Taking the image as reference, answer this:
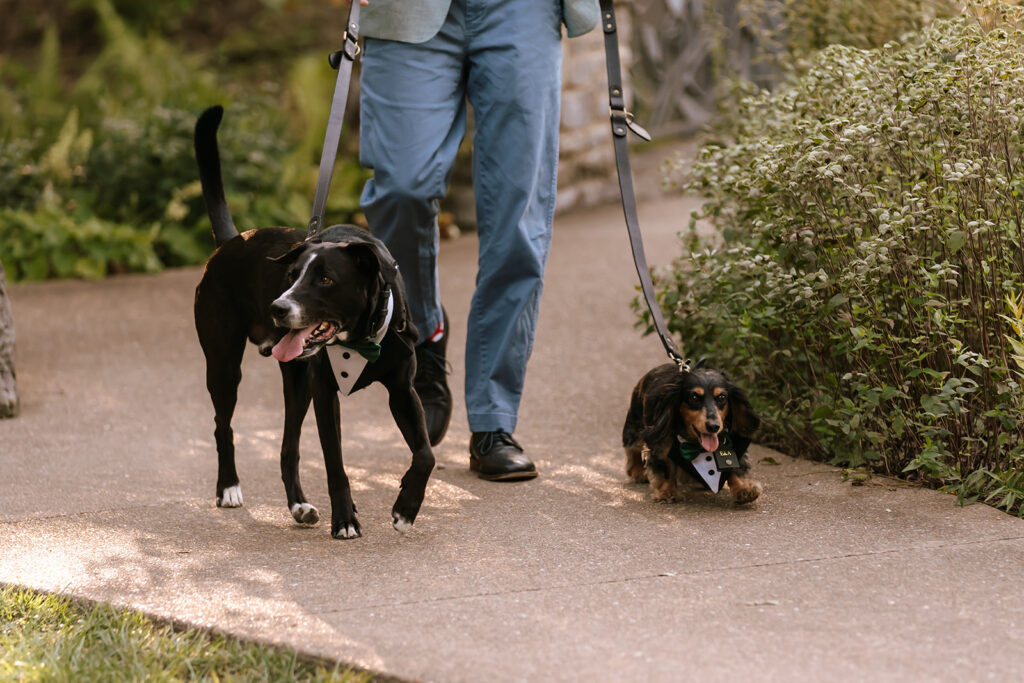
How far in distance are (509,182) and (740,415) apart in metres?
1.16

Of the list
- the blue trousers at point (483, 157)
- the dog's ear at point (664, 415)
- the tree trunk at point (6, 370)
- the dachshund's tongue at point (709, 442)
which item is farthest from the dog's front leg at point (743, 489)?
the tree trunk at point (6, 370)

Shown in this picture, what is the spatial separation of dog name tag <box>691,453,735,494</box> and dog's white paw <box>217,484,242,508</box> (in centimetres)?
152

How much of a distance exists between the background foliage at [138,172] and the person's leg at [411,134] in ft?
14.6

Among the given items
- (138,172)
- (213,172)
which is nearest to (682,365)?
(213,172)

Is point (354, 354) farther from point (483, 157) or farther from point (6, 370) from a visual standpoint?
point (6, 370)

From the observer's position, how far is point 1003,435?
12.3 feet

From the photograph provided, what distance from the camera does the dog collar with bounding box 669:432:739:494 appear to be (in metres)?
3.86

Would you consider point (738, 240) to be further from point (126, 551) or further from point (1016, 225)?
point (126, 551)

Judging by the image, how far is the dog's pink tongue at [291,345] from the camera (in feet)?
10.8

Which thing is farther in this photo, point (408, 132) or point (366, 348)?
point (408, 132)

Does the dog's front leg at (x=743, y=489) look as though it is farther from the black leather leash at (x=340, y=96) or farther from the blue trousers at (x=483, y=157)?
the black leather leash at (x=340, y=96)

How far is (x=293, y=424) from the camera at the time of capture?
3.87 metres

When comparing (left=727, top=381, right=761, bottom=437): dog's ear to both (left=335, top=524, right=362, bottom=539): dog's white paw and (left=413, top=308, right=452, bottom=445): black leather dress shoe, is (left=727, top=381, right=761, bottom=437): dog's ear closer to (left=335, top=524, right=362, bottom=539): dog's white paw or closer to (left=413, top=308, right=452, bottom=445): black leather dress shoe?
(left=413, top=308, right=452, bottom=445): black leather dress shoe

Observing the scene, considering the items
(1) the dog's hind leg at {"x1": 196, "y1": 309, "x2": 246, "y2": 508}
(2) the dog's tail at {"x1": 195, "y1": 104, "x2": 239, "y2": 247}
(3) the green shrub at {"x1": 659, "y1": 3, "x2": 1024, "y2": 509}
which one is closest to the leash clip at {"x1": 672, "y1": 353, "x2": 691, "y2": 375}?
(3) the green shrub at {"x1": 659, "y1": 3, "x2": 1024, "y2": 509}
